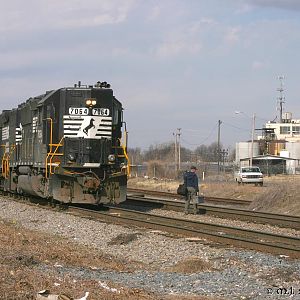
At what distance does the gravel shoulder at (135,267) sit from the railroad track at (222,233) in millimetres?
437

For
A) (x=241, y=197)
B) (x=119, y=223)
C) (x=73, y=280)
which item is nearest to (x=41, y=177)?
(x=119, y=223)

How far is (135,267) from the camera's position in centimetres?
938

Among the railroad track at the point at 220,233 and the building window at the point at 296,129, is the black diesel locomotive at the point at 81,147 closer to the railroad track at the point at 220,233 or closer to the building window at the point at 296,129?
the railroad track at the point at 220,233

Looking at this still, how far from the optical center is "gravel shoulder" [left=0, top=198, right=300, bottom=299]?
6.81 meters

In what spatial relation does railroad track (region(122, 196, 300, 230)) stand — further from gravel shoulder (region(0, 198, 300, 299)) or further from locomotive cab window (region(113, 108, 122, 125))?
gravel shoulder (region(0, 198, 300, 299))

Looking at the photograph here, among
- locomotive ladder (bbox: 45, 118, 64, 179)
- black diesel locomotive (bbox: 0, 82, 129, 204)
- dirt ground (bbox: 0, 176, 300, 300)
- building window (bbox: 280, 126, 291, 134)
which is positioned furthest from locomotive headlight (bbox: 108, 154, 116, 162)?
building window (bbox: 280, 126, 291, 134)

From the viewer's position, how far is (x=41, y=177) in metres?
19.0

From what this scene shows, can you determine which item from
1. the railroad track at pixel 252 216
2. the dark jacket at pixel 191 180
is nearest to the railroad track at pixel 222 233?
the dark jacket at pixel 191 180

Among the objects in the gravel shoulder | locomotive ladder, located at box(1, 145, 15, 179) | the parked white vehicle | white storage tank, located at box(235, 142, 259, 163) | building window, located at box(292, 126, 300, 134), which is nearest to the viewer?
Answer: the gravel shoulder

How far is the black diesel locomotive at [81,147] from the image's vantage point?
18016 mm

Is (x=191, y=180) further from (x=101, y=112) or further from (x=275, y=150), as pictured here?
(x=275, y=150)

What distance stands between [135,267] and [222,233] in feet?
14.6

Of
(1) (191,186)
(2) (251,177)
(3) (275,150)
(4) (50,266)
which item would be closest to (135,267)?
(4) (50,266)

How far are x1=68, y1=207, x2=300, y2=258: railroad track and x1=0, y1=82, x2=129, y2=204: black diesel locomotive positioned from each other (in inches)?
35.9
